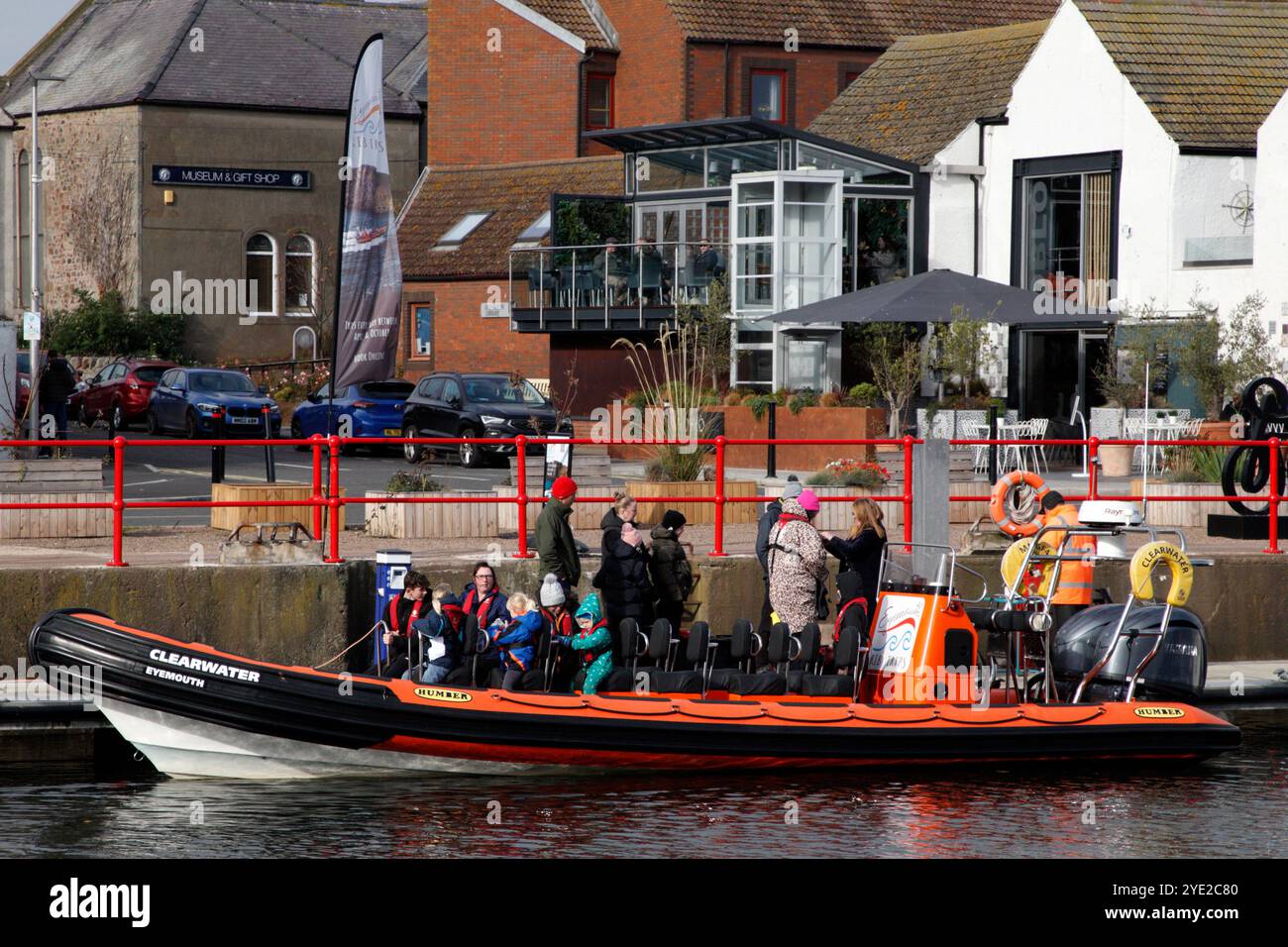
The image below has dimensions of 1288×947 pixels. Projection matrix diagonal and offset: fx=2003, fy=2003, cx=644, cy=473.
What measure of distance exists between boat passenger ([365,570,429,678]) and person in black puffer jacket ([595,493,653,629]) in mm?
1415

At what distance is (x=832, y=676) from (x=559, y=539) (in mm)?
2508

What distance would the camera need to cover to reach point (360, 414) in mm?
33594

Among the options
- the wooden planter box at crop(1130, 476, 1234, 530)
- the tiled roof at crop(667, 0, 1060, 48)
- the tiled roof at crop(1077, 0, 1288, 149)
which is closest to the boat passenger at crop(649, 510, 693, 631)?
the wooden planter box at crop(1130, 476, 1234, 530)

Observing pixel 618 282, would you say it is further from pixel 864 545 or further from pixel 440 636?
pixel 440 636

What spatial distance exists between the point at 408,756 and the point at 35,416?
36.9 ft

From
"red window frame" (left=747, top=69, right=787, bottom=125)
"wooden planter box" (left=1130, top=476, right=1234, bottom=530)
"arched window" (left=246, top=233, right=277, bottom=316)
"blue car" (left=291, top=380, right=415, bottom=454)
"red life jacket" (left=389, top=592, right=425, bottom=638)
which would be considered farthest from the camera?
"arched window" (left=246, top=233, right=277, bottom=316)

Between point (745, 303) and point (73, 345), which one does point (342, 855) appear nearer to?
point (745, 303)

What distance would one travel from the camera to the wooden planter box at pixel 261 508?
61.5 ft

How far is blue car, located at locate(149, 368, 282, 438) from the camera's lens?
36188 millimetres

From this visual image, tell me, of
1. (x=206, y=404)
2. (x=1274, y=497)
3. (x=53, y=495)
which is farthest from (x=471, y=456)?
(x=1274, y=497)

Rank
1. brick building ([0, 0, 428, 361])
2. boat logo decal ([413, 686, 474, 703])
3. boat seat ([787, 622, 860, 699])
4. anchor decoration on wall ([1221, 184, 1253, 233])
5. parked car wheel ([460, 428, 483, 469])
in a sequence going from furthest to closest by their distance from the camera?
brick building ([0, 0, 428, 361])
parked car wheel ([460, 428, 483, 469])
anchor decoration on wall ([1221, 184, 1253, 233])
boat seat ([787, 622, 860, 699])
boat logo decal ([413, 686, 474, 703])

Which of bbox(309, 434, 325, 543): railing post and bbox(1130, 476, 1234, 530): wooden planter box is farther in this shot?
bbox(1130, 476, 1234, 530): wooden planter box

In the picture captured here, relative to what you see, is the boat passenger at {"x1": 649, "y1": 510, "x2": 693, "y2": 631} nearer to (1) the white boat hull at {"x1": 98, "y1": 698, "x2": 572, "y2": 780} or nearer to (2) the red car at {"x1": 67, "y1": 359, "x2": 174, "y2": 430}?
(1) the white boat hull at {"x1": 98, "y1": 698, "x2": 572, "y2": 780}

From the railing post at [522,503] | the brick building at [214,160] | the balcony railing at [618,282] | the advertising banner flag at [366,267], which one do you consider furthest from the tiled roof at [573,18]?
the railing post at [522,503]
